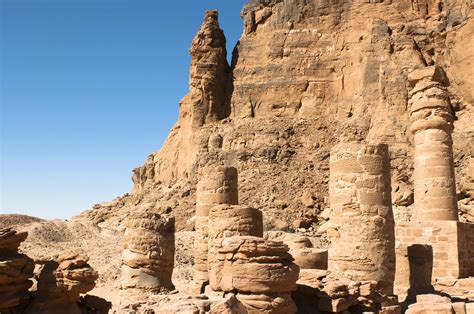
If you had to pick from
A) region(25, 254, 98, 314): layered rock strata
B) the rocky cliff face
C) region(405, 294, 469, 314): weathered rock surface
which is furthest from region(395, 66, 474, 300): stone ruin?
the rocky cliff face

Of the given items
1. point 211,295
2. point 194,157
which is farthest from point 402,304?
point 194,157

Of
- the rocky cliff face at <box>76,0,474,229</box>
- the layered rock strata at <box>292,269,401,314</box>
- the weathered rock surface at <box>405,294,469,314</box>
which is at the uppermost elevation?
the rocky cliff face at <box>76,0,474,229</box>

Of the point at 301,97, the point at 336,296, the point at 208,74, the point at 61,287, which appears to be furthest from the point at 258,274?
the point at 208,74

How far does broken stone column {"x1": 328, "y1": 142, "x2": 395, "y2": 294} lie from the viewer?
11.2m

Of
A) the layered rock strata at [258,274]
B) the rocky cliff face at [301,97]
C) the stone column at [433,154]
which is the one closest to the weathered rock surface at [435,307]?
the layered rock strata at [258,274]

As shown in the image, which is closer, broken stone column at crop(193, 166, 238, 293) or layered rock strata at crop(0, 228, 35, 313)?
layered rock strata at crop(0, 228, 35, 313)

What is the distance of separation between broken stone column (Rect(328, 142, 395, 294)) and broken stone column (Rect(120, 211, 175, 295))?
11.7ft

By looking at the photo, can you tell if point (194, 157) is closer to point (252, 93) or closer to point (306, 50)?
point (252, 93)

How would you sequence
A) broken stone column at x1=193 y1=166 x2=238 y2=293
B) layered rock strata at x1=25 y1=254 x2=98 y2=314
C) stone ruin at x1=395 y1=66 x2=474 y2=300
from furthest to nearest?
broken stone column at x1=193 y1=166 x2=238 y2=293, stone ruin at x1=395 y1=66 x2=474 y2=300, layered rock strata at x1=25 y1=254 x2=98 y2=314

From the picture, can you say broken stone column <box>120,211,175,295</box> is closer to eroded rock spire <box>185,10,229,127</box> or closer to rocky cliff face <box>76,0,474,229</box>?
rocky cliff face <box>76,0,474,229</box>

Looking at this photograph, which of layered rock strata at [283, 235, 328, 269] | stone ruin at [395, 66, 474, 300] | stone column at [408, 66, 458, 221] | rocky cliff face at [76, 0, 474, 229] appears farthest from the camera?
rocky cliff face at [76, 0, 474, 229]

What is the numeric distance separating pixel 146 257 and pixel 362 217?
181 inches

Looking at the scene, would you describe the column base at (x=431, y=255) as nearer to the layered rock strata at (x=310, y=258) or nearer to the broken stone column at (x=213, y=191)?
the layered rock strata at (x=310, y=258)

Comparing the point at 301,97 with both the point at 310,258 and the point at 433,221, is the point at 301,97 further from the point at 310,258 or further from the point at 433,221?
the point at 310,258
